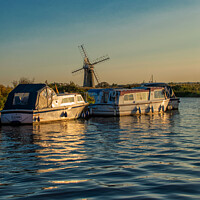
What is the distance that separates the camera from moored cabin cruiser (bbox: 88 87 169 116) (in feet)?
111

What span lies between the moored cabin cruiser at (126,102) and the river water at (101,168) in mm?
16241

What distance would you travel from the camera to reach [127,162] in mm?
11312

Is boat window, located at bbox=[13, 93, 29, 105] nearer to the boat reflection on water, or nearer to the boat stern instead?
the boat stern

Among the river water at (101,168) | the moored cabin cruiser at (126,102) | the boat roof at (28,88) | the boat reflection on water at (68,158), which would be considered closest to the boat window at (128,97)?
the moored cabin cruiser at (126,102)

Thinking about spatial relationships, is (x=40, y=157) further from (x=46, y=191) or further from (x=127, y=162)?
(x=46, y=191)

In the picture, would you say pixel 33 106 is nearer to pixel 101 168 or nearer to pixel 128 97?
pixel 128 97

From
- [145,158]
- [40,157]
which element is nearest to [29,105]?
[40,157]

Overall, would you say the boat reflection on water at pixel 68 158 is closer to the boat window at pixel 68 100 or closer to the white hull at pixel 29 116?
the white hull at pixel 29 116

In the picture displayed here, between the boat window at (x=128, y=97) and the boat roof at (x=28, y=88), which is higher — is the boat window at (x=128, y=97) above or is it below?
below

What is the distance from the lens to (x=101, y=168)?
1048cm

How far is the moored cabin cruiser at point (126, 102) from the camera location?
33.9 m

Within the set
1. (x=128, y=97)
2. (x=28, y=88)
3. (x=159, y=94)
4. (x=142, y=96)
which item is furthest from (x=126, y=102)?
(x=28, y=88)

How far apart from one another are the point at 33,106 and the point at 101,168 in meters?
16.3

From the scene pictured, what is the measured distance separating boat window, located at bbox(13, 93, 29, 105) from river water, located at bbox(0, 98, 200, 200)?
8.86 metres
